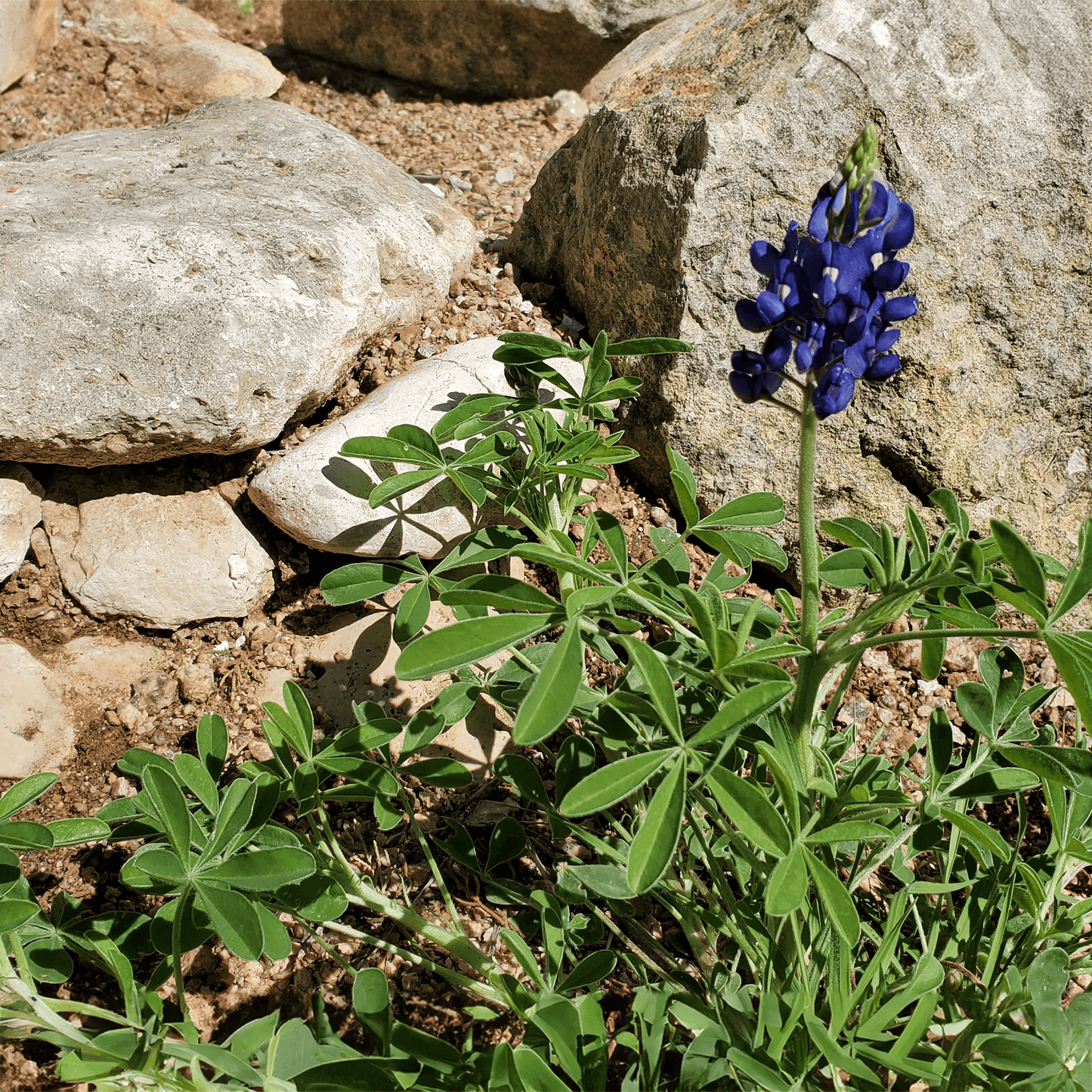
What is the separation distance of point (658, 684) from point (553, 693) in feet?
0.45

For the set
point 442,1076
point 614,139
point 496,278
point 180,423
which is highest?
point 614,139

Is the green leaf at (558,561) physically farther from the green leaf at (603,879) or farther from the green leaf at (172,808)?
the green leaf at (172,808)

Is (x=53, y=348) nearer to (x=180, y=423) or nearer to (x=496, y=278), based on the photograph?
(x=180, y=423)

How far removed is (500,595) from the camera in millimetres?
1284

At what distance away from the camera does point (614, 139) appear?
2.63 metres

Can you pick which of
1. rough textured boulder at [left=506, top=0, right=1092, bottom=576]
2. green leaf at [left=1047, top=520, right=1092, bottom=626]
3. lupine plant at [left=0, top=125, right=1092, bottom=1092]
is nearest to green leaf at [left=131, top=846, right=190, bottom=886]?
lupine plant at [left=0, top=125, right=1092, bottom=1092]

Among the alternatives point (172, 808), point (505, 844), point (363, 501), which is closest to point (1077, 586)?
point (505, 844)

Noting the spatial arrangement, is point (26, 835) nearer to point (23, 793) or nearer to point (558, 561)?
point (23, 793)

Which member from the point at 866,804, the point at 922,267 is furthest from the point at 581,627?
the point at 922,267

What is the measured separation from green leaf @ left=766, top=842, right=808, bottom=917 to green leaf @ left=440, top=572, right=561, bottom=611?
1.52 ft

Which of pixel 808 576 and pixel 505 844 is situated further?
pixel 505 844

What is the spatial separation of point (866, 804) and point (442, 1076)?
76 centimetres

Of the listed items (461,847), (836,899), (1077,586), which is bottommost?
(461,847)

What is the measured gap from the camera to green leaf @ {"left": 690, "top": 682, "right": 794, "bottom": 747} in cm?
112
